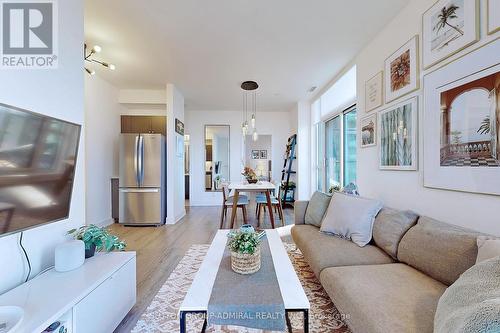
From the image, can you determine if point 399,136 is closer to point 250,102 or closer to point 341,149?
point 341,149

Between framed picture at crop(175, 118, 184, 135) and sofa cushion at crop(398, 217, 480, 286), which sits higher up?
framed picture at crop(175, 118, 184, 135)

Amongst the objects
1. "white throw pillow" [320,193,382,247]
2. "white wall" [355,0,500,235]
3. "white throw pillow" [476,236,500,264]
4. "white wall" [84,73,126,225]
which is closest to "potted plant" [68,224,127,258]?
"white throw pillow" [320,193,382,247]

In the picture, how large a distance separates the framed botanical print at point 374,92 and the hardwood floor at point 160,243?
2.57 meters

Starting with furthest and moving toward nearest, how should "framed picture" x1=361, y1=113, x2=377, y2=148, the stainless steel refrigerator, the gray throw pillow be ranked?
the stainless steel refrigerator < "framed picture" x1=361, y1=113, x2=377, y2=148 < the gray throw pillow

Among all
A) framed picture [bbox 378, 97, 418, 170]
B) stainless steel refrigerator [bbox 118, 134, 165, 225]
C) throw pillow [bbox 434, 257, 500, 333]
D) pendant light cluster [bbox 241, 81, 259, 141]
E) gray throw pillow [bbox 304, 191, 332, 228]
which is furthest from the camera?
pendant light cluster [bbox 241, 81, 259, 141]

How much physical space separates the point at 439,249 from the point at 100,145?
16.0 feet

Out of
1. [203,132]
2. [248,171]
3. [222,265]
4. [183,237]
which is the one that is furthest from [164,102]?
[222,265]

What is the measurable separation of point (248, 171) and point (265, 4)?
300 cm

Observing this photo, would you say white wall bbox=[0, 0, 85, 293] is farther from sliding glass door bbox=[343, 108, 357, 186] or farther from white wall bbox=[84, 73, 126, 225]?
sliding glass door bbox=[343, 108, 357, 186]

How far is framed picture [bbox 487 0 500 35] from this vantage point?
1.37 m

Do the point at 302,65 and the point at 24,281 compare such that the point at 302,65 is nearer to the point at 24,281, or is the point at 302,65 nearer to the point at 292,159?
the point at 292,159

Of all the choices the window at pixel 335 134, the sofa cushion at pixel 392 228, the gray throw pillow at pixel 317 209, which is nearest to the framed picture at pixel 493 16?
the sofa cushion at pixel 392 228

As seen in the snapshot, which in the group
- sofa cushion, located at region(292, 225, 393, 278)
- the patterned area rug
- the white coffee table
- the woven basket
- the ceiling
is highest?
the ceiling

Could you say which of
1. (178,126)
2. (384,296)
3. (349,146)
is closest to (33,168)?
(384,296)
